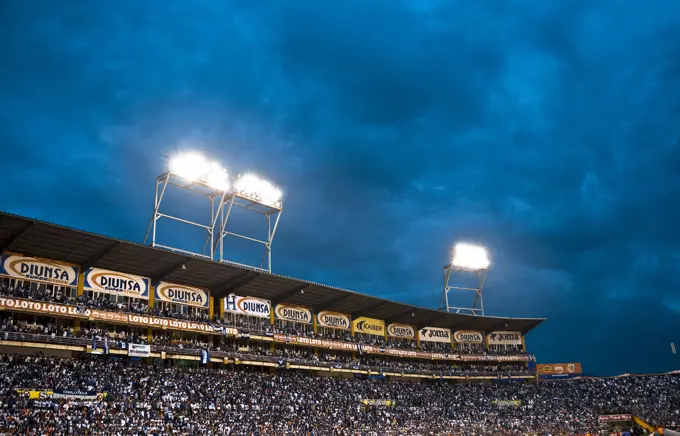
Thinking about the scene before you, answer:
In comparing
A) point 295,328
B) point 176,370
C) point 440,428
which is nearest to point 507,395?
point 440,428

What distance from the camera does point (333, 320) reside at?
70.1 metres

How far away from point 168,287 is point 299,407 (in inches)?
644

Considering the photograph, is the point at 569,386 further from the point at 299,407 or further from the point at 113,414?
the point at 113,414

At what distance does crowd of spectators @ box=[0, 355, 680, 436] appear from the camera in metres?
39.8

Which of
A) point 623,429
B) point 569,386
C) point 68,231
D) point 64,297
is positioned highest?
point 68,231

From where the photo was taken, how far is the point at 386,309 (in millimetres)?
72812

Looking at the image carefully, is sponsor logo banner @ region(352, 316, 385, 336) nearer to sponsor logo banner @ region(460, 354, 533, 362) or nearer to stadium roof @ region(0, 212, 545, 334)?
stadium roof @ region(0, 212, 545, 334)

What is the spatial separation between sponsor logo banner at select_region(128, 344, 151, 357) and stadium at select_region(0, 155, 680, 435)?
110mm

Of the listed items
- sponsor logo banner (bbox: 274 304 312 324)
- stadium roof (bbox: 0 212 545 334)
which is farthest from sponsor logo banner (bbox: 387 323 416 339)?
sponsor logo banner (bbox: 274 304 312 324)

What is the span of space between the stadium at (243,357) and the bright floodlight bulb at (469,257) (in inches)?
12.5

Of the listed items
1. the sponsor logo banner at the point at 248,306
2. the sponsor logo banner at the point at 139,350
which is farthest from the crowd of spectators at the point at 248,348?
the sponsor logo banner at the point at 248,306

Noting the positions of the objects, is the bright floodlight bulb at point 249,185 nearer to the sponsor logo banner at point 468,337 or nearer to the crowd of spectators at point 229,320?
the crowd of spectators at point 229,320

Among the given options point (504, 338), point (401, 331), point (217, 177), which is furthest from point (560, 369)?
point (217, 177)

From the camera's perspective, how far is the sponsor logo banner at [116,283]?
49.8 metres
